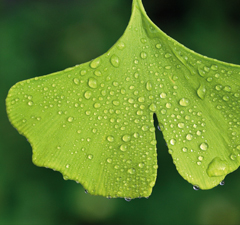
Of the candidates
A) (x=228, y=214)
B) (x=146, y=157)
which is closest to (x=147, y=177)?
(x=146, y=157)

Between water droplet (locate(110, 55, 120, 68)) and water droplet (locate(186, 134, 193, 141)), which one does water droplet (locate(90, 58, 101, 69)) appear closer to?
water droplet (locate(110, 55, 120, 68))

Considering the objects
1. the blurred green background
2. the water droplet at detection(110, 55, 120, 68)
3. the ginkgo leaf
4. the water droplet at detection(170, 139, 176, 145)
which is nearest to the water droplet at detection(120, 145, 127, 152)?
the ginkgo leaf

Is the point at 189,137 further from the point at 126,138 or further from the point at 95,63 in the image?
the point at 95,63

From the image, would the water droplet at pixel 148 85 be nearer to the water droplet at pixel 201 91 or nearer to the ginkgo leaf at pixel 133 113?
the ginkgo leaf at pixel 133 113

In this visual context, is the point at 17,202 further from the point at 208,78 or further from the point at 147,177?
the point at 208,78

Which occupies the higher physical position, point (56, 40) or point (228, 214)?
point (56, 40)

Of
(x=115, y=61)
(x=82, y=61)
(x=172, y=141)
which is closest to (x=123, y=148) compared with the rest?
(x=172, y=141)
